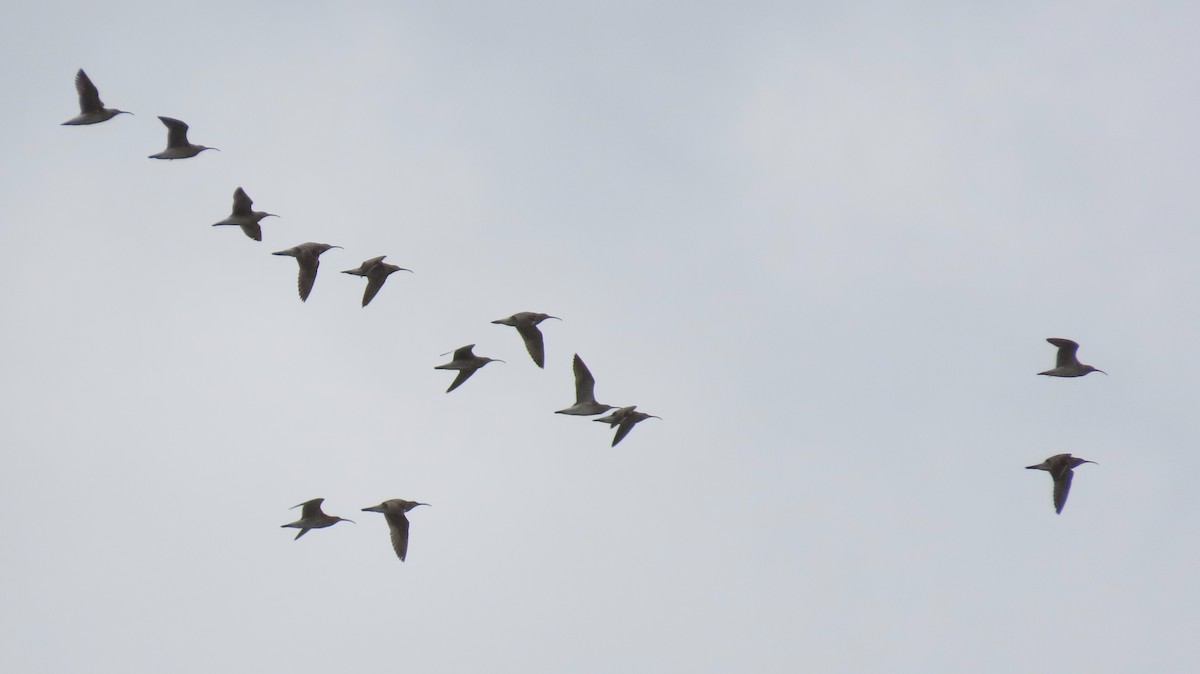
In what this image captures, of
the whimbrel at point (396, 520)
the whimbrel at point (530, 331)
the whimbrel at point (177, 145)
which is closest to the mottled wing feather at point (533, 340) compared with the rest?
the whimbrel at point (530, 331)

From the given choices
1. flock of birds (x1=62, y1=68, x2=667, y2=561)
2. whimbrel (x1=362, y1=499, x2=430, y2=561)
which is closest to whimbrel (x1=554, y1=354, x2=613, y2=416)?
flock of birds (x1=62, y1=68, x2=667, y2=561)

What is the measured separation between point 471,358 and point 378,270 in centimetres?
308

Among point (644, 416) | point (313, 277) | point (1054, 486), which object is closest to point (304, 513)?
point (313, 277)

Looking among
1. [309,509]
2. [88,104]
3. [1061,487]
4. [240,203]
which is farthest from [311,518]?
[1061,487]

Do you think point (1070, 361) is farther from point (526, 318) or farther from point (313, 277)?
point (313, 277)

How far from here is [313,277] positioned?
3356cm

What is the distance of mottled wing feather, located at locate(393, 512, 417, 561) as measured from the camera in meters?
31.9

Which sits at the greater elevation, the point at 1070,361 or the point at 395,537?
the point at 1070,361

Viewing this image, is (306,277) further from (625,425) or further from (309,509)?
(625,425)

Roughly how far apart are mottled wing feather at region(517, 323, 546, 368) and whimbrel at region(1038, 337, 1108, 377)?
12.0m

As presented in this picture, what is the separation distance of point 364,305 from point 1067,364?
16.7m

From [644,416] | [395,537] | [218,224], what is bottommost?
[395,537]

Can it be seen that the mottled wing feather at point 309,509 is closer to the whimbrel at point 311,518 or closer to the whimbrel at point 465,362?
the whimbrel at point 311,518

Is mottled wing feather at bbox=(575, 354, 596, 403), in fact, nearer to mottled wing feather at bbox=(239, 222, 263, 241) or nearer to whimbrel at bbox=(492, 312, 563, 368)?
whimbrel at bbox=(492, 312, 563, 368)
